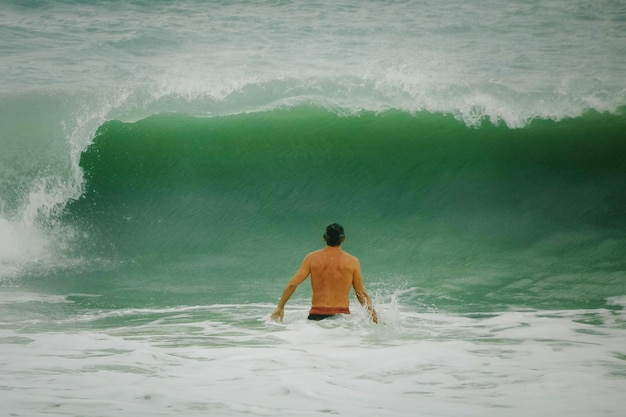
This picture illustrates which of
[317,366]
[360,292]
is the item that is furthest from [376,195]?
[317,366]

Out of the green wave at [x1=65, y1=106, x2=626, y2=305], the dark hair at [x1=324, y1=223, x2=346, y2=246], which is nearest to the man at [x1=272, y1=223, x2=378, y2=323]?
the dark hair at [x1=324, y1=223, x2=346, y2=246]

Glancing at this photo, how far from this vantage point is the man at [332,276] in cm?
379

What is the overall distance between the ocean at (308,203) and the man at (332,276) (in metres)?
0.10

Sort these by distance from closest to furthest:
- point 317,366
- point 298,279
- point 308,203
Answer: point 317,366 < point 298,279 < point 308,203

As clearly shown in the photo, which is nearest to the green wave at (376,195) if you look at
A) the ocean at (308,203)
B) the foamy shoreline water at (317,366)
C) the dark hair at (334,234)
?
the ocean at (308,203)

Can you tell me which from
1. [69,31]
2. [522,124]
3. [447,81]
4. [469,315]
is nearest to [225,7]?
[69,31]

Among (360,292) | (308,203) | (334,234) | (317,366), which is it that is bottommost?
(317,366)

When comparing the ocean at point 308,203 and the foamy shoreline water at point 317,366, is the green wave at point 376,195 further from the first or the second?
the foamy shoreline water at point 317,366

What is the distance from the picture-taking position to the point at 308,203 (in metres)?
7.15

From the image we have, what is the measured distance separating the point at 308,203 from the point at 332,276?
337 centimetres

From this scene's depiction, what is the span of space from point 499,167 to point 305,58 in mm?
2601

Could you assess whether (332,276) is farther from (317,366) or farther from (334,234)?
(317,366)

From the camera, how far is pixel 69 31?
8.98m

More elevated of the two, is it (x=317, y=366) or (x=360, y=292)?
(x=360, y=292)
